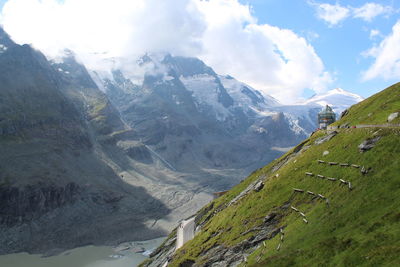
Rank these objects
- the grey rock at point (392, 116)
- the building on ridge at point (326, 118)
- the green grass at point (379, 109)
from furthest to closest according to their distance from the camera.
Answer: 1. the building on ridge at point (326, 118)
2. the green grass at point (379, 109)
3. the grey rock at point (392, 116)

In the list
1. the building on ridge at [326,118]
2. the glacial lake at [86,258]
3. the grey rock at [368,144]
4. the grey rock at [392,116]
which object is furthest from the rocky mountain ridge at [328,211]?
the glacial lake at [86,258]

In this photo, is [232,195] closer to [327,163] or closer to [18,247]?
[327,163]

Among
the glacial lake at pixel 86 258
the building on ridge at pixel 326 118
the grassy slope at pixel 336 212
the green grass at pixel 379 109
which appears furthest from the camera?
A: the glacial lake at pixel 86 258

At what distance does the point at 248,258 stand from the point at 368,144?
1989 cm

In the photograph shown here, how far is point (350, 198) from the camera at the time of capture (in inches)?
1470

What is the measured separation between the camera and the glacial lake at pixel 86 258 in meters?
168

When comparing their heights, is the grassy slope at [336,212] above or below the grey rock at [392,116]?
below

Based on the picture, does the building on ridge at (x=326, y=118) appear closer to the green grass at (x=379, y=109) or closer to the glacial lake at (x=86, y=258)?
the green grass at (x=379, y=109)

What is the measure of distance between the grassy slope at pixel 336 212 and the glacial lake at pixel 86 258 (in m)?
121

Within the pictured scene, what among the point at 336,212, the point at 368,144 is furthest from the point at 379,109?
the point at 336,212

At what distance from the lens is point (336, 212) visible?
36719 millimetres

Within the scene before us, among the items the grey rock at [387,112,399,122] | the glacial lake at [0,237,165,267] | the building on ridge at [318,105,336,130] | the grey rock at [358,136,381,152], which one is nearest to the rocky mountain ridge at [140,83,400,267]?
the grey rock at [358,136,381,152]

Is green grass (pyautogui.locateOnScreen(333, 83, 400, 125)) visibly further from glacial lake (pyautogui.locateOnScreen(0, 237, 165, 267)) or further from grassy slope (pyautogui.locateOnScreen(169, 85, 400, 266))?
glacial lake (pyautogui.locateOnScreen(0, 237, 165, 267))

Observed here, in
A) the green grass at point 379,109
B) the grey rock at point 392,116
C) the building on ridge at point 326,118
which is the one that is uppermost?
the building on ridge at point 326,118
